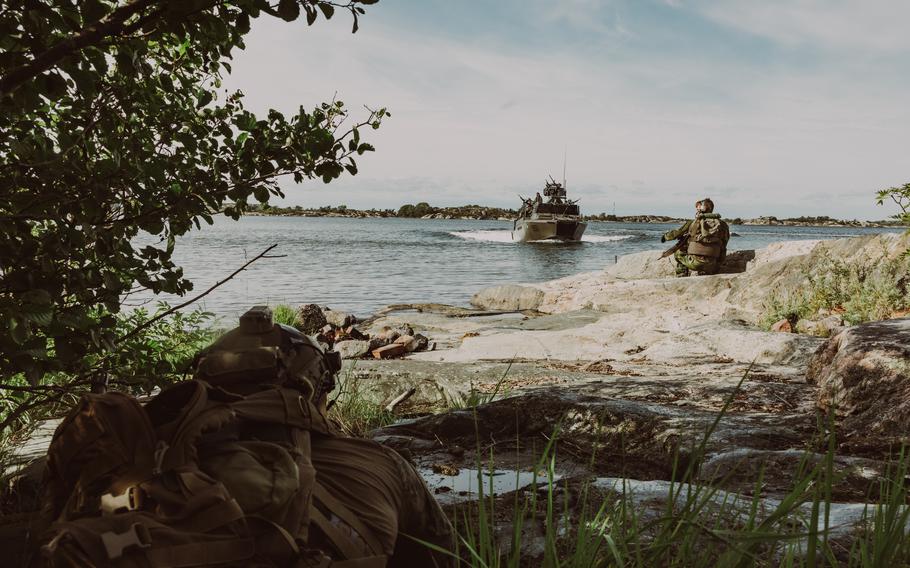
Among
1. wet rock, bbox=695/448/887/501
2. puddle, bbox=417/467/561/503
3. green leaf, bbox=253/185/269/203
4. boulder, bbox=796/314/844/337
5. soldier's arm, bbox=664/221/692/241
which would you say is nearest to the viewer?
wet rock, bbox=695/448/887/501

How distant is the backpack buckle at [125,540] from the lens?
1066 mm

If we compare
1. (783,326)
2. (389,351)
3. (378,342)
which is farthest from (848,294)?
(378,342)

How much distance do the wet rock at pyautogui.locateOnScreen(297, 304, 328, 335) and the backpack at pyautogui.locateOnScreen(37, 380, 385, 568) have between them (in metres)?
13.2

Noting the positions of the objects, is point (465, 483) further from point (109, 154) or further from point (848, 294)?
point (848, 294)

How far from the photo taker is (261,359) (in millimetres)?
1624

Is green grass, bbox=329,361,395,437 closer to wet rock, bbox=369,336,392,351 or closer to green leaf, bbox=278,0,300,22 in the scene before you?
green leaf, bbox=278,0,300,22

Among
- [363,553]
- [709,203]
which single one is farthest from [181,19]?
[709,203]

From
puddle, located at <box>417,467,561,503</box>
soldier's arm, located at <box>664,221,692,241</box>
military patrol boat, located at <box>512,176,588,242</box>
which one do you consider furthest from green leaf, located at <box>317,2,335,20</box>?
military patrol boat, located at <box>512,176,588,242</box>

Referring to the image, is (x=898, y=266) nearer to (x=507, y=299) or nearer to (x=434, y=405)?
(x=434, y=405)

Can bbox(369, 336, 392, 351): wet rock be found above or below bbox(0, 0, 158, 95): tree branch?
below

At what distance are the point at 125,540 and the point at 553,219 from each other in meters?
50.6

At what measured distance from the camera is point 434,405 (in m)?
5.67

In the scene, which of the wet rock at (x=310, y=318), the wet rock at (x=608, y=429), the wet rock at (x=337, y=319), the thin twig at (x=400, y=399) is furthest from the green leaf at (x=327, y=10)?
the wet rock at (x=337, y=319)

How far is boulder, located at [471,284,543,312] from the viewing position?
1653 cm
